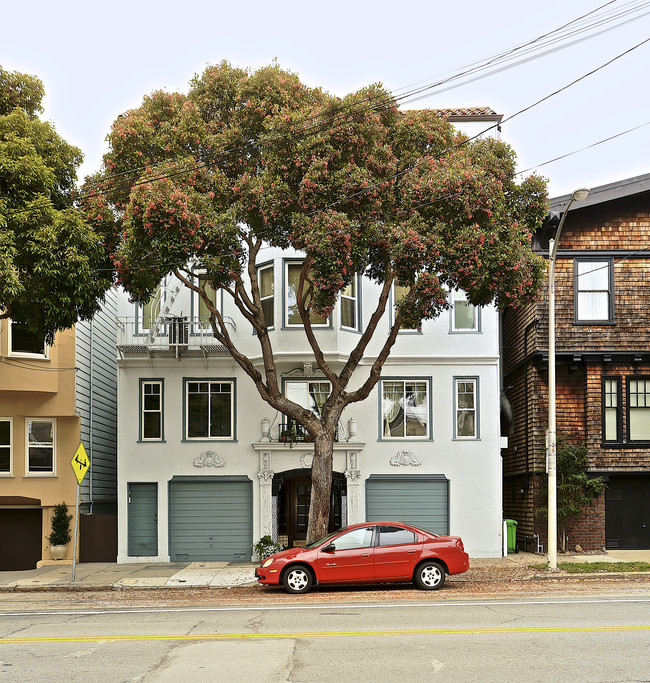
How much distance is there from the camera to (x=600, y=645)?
32.7ft

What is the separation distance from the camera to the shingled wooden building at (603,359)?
23.2 m

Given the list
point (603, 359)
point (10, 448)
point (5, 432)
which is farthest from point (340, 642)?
point (5, 432)

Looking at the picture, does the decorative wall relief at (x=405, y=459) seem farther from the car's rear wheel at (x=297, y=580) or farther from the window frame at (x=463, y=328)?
the car's rear wheel at (x=297, y=580)

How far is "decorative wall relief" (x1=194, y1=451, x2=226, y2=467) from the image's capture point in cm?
2331

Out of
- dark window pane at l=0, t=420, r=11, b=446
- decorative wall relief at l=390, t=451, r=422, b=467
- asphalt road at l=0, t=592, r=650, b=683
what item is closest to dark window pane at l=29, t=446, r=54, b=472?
dark window pane at l=0, t=420, r=11, b=446

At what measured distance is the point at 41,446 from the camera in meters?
23.7

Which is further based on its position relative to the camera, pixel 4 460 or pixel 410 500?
pixel 4 460

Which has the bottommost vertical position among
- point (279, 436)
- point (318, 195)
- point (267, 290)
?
point (279, 436)

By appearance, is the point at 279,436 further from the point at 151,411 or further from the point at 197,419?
the point at 151,411

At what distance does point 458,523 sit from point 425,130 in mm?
10829

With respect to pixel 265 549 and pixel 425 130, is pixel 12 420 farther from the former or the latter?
pixel 425 130

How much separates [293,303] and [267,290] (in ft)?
3.40

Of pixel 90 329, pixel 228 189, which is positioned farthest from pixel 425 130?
pixel 90 329

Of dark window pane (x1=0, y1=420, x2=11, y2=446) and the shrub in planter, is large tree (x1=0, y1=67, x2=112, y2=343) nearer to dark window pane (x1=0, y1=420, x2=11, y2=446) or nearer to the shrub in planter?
dark window pane (x1=0, y1=420, x2=11, y2=446)
